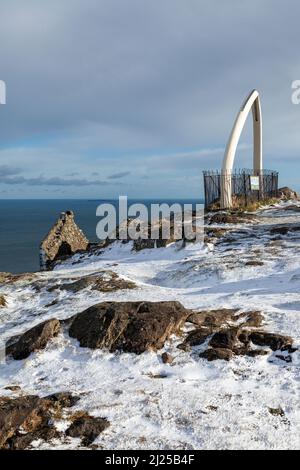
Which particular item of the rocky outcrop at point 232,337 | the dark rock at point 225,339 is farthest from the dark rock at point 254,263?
the dark rock at point 225,339

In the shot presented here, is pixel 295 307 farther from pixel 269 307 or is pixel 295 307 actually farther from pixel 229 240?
pixel 229 240

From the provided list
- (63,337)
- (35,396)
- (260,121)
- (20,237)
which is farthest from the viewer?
(20,237)

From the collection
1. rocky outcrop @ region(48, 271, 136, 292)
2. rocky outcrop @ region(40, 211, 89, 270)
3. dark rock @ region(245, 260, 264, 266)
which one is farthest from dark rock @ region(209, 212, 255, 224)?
rocky outcrop @ region(48, 271, 136, 292)

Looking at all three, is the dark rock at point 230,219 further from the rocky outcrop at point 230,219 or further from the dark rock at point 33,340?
the dark rock at point 33,340

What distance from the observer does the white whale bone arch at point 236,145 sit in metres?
28.0

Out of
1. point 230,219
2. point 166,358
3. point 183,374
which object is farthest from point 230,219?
point 183,374

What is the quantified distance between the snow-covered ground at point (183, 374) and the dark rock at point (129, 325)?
24cm

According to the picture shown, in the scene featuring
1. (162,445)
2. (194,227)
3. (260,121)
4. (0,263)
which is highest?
(260,121)

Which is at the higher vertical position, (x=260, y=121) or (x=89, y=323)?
(x=260, y=121)

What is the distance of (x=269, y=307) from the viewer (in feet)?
31.9

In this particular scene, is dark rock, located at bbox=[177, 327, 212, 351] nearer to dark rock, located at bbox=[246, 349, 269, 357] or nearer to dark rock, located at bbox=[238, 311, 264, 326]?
dark rock, located at bbox=[238, 311, 264, 326]
